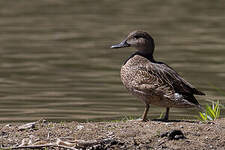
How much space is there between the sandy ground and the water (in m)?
2.08

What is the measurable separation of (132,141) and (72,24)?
12750mm

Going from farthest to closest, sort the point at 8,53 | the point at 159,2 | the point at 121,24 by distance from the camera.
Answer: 1. the point at 159,2
2. the point at 121,24
3. the point at 8,53

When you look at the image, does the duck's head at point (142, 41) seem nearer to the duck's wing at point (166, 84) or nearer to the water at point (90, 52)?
the duck's wing at point (166, 84)

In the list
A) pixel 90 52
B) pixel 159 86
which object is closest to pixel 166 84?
pixel 159 86

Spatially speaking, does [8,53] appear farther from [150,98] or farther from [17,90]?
[150,98]

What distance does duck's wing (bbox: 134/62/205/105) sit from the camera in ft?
26.3

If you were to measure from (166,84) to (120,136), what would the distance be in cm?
110

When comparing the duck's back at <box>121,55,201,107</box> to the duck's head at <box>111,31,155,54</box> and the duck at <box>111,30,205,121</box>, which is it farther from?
the duck's head at <box>111,31,155,54</box>

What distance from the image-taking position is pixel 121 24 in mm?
19500

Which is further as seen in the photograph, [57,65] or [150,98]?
[57,65]

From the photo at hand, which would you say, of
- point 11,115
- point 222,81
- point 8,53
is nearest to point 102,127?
point 11,115

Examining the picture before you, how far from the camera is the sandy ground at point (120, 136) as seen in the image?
6.96 meters

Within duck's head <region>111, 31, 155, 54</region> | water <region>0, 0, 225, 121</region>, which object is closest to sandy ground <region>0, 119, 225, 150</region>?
duck's head <region>111, 31, 155, 54</region>

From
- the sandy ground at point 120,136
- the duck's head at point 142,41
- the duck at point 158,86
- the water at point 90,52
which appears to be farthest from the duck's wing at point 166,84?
the water at point 90,52
